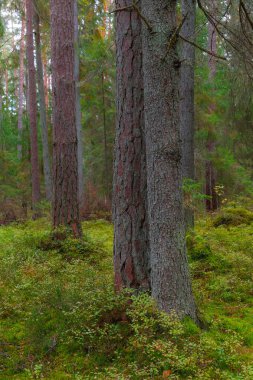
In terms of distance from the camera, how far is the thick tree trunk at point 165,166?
13.1ft

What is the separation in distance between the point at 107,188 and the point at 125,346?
1162 cm

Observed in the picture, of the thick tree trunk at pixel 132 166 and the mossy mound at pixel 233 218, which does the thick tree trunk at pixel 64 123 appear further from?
the mossy mound at pixel 233 218

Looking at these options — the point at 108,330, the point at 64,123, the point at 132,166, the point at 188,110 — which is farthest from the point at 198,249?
the point at 188,110

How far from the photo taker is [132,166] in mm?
4512

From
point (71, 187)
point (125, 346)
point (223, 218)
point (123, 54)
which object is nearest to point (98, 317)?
point (125, 346)

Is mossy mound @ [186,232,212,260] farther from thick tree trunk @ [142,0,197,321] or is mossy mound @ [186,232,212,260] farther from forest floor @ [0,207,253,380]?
thick tree trunk @ [142,0,197,321]

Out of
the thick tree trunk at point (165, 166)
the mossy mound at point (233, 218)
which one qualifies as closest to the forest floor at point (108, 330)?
the thick tree trunk at point (165, 166)

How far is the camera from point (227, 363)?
11.8 feet

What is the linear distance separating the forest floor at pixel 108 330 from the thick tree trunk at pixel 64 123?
1.70 metres

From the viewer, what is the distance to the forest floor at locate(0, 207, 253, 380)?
351 cm

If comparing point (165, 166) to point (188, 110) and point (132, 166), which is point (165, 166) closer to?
point (132, 166)

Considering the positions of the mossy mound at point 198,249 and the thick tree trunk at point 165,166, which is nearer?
the thick tree trunk at point 165,166

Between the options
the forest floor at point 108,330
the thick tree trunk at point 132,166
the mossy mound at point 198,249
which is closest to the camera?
the forest floor at point 108,330

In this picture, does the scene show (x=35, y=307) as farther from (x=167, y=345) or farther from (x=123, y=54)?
(x=123, y=54)
